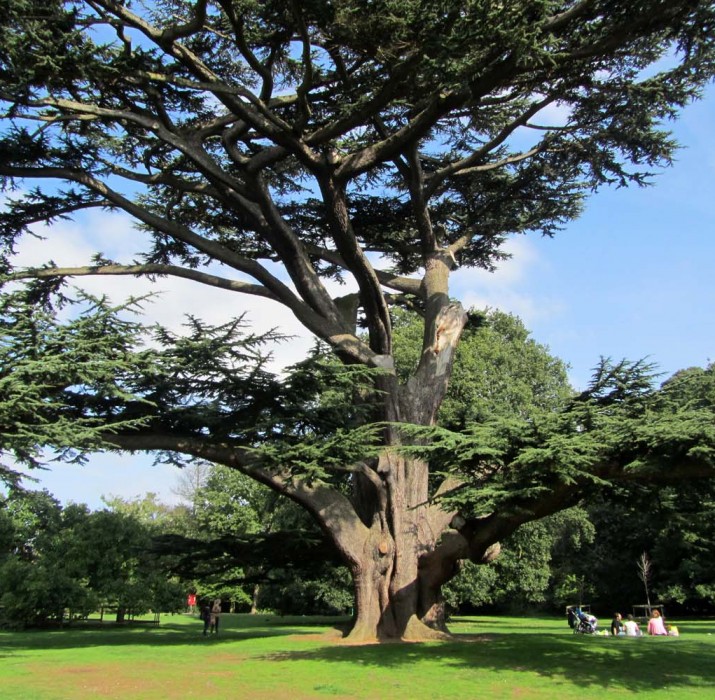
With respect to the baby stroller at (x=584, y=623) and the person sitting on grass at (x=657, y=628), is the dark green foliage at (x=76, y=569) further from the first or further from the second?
the person sitting on grass at (x=657, y=628)

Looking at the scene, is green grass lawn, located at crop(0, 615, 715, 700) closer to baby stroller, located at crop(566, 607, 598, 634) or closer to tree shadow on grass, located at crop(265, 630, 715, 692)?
tree shadow on grass, located at crop(265, 630, 715, 692)

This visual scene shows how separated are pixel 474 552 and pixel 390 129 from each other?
842 centimetres

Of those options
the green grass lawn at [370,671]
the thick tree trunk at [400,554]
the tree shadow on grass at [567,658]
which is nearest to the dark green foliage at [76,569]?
the green grass lawn at [370,671]

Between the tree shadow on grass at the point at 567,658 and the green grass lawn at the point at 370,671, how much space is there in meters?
0.02

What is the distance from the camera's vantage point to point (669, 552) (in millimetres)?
27953

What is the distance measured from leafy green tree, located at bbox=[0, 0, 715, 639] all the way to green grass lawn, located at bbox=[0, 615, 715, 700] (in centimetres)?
202

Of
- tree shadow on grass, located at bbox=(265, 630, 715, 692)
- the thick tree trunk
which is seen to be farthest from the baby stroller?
the thick tree trunk

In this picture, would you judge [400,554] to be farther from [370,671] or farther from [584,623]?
[584,623]

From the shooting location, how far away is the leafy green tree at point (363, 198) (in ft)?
31.8

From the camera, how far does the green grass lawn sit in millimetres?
7543

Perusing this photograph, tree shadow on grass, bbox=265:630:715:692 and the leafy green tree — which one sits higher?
the leafy green tree

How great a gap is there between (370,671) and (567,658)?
298 cm

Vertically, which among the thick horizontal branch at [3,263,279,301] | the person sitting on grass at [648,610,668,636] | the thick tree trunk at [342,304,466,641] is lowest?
the person sitting on grass at [648,610,668,636]

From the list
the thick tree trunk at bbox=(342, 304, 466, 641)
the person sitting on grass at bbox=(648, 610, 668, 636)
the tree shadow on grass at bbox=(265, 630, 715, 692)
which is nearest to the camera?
the tree shadow on grass at bbox=(265, 630, 715, 692)
